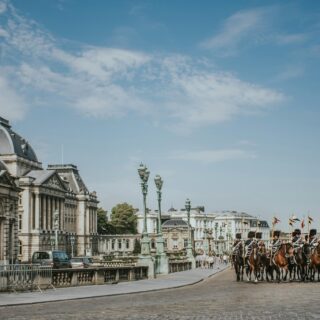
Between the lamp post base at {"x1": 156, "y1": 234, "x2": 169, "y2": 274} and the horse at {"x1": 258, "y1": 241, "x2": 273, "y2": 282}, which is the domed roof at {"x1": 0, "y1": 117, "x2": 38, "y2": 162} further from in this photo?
the horse at {"x1": 258, "y1": 241, "x2": 273, "y2": 282}

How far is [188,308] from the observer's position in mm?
20328

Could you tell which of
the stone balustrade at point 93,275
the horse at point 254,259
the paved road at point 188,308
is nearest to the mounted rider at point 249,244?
the horse at point 254,259

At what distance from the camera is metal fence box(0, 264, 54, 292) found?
2909cm

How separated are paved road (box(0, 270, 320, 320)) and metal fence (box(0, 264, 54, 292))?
5.29 m

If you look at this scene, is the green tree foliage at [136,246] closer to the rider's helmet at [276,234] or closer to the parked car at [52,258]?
the parked car at [52,258]

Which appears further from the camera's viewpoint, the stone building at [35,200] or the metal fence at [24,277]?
the stone building at [35,200]

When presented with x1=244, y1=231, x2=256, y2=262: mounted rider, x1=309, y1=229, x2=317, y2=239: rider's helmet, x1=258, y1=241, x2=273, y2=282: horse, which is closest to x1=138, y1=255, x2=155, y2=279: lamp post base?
x1=258, y1=241, x2=273, y2=282: horse

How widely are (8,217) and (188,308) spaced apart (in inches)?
2361

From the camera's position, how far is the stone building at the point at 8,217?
7619cm

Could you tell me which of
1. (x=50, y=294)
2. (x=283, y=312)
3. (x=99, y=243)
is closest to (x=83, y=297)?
(x=50, y=294)

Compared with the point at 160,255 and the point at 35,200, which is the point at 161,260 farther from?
the point at 35,200

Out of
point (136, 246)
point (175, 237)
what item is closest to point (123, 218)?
point (175, 237)

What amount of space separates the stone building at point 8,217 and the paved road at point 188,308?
52.6 meters

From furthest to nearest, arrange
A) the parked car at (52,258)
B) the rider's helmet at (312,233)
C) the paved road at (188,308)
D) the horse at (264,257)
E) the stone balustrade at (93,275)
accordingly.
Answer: the parked car at (52,258)
the rider's helmet at (312,233)
the horse at (264,257)
the stone balustrade at (93,275)
the paved road at (188,308)
